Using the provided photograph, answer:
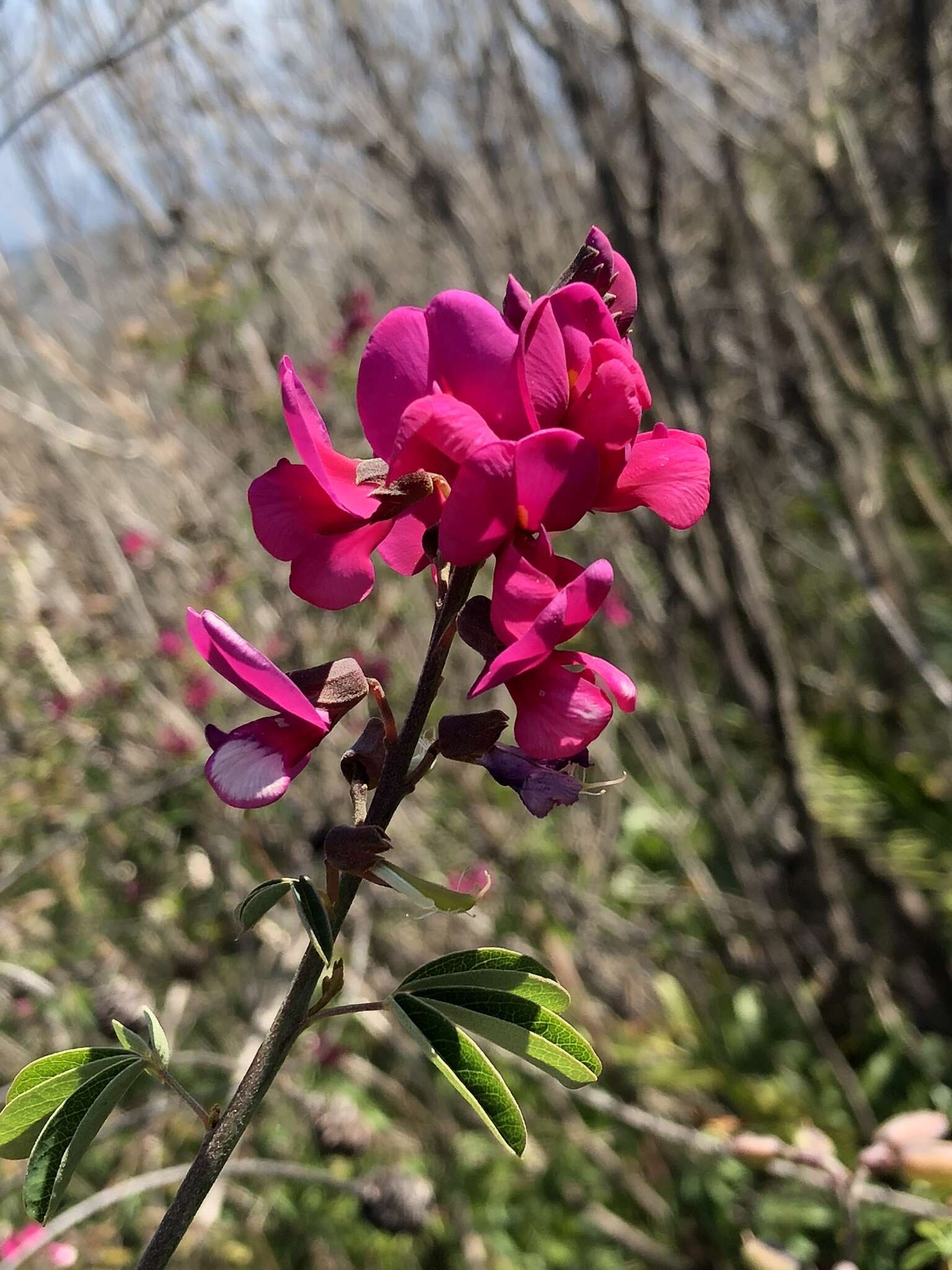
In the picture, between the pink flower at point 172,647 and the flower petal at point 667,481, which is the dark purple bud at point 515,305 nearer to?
the flower petal at point 667,481

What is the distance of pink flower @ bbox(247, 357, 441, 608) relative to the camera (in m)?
0.68

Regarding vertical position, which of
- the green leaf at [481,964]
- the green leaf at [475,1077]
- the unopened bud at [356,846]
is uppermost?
the unopened bud at [356,846]

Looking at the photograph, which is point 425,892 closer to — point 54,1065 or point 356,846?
point 356,846

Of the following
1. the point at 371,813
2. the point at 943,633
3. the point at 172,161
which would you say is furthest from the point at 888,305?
the point at 371,813

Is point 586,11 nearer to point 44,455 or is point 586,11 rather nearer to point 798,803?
point 798,803

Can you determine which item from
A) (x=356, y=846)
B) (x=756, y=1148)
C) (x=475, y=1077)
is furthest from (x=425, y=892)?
(x=756, y=1148)

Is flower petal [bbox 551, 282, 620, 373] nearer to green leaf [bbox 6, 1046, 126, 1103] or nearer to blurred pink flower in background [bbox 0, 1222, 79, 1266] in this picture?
green leaf [bbox 6, 1046, 126, 1103]

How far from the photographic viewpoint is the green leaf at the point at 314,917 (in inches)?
25.2

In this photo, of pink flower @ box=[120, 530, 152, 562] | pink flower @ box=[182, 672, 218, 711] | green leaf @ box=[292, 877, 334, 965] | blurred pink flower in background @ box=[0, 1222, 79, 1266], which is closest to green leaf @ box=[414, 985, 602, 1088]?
green leaf @ box=[292, 877, 334, 965]

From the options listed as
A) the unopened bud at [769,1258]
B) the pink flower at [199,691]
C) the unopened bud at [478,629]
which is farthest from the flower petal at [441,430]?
the pink flower at [199,691]

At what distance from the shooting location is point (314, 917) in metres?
0.67

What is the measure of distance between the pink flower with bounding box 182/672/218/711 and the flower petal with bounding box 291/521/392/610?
7.92 feet

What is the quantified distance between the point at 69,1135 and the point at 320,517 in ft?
1.67

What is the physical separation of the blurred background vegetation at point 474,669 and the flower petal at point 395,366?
1.42 meters
